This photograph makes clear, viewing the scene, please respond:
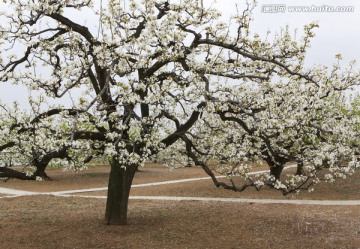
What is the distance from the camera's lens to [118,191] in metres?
18.5

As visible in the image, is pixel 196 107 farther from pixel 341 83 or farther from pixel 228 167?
pixel 341 83

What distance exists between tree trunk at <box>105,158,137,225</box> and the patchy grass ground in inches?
22.0

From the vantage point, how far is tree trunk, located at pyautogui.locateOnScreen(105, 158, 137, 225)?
18.3 metres

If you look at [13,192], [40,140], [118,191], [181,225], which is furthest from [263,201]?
[13,192]

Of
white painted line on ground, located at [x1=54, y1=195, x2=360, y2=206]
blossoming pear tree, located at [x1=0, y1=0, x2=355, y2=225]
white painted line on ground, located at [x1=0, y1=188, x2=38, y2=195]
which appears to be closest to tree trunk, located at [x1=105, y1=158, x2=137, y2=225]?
blossoming pear tree, located at [x1=0, y1=0, x2=355, y2=225]

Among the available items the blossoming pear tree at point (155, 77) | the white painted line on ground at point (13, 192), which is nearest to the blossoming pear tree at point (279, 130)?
the blossoming pear tree at point (155, 77)

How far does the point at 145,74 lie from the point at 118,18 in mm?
2224

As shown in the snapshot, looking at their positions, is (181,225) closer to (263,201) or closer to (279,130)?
(279,130)

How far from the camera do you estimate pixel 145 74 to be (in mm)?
16297

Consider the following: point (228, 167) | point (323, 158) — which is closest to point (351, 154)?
point (323, 158)

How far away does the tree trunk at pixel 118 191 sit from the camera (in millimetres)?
18281

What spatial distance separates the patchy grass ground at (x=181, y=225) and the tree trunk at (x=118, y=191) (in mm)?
559

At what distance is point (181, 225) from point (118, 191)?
3.27 m

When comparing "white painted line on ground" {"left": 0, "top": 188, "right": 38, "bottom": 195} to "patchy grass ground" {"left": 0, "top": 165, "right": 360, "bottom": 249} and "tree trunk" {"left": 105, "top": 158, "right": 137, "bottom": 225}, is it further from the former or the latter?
"tree trunk" {"left": 105, "top": 158, "right": 137, "bottom": 225}
